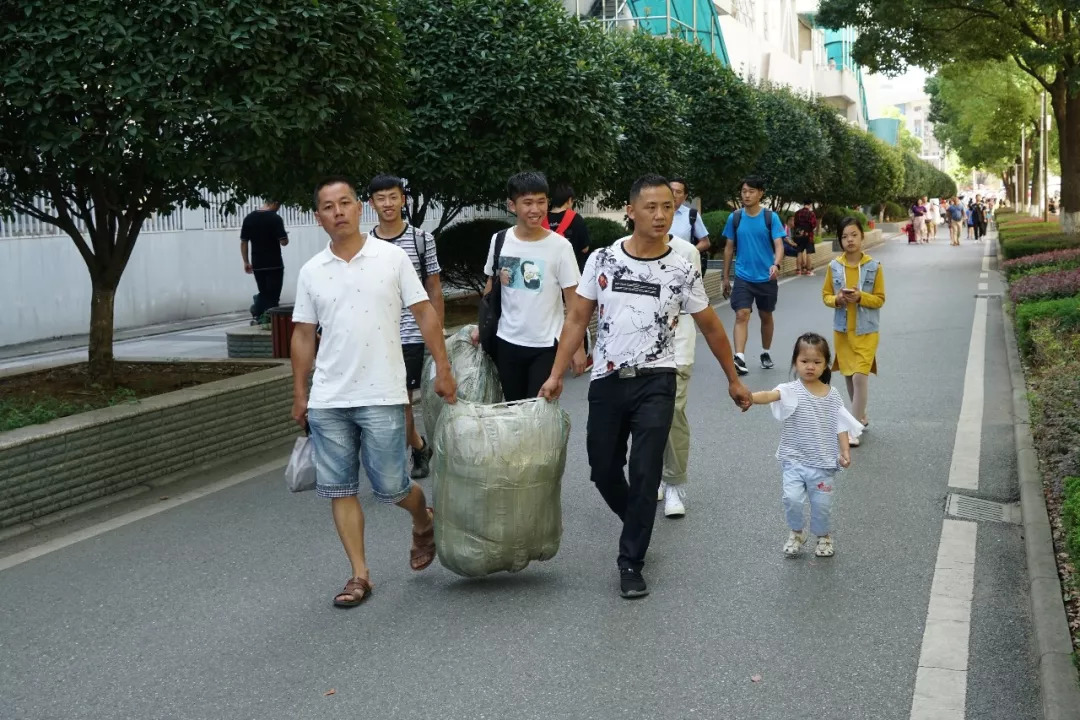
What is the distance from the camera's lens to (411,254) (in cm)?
721

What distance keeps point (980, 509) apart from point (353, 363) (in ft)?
11.6

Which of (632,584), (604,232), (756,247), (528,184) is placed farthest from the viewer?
(604,232)

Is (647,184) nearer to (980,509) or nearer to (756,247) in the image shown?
(980,509)

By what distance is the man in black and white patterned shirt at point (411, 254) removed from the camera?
699 centimetres

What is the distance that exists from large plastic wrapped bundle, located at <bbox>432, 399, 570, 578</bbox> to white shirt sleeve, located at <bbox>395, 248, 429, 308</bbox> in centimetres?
47

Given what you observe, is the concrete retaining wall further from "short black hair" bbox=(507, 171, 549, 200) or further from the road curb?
the road curb

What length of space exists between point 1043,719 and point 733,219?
813 centimetres

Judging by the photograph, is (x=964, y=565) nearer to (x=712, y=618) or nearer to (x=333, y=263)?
(x=712, y=618)

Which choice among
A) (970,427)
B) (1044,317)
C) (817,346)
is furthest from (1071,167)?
(817,346)

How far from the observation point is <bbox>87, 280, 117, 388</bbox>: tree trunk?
9.19m

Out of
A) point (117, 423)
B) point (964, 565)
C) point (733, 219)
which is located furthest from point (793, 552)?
point (733, 219)

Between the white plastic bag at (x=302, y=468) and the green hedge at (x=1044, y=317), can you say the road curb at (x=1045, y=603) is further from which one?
the green hedge at (x=1044, y=317)

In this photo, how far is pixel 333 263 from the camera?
5223 mm

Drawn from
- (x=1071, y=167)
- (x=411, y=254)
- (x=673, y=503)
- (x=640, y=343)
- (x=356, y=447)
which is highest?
(x=1071, y=167)
